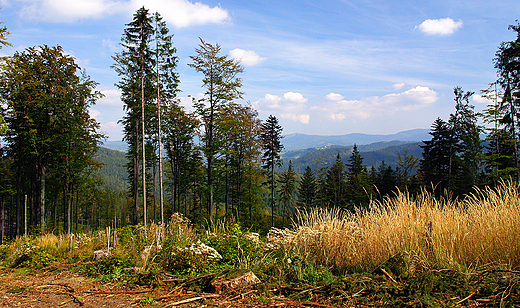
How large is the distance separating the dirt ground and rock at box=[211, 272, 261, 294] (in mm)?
121

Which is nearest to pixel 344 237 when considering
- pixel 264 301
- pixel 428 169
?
pixel 264 301

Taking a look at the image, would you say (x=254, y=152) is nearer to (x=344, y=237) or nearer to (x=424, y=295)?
(x=344, y=237)

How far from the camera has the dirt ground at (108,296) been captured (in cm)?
322

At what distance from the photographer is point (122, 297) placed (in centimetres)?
385

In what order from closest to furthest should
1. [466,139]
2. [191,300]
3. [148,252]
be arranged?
[191,300]
[148,252]
[466,139]

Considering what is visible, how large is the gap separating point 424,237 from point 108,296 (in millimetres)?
4905

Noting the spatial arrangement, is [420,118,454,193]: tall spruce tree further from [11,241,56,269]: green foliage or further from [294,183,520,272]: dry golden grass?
[11,241,56,269]: green foliage

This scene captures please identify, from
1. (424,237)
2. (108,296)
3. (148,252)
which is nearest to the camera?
(108,296)

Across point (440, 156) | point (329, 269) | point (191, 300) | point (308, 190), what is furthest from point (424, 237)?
point (308, 190)

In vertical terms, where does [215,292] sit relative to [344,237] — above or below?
below

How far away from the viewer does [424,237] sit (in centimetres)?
418

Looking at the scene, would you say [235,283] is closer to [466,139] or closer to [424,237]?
[424,237]

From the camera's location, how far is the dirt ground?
3217mm

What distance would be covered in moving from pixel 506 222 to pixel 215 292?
421 cm
